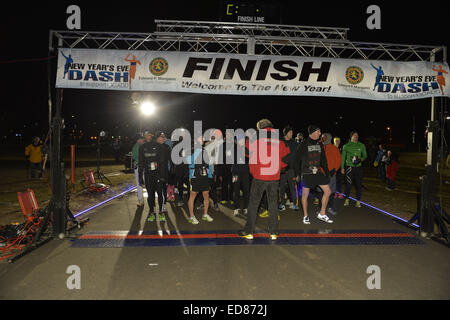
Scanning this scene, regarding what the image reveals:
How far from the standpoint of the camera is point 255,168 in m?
6.10

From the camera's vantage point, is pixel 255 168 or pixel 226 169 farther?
pixel 226 169

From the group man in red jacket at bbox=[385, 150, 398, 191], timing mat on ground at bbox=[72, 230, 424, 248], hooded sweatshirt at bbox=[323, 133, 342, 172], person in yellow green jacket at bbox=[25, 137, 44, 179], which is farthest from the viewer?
person in yellow green jacket at bbox=[25, 137, 44, 179]

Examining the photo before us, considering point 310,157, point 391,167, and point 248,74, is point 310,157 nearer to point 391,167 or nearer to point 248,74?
point 248,74

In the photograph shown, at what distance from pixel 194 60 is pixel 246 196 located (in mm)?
3421

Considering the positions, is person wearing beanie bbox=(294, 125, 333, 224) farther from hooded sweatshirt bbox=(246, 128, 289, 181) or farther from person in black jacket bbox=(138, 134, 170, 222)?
person in black jacket bbox=(138, 134, 170, 222)

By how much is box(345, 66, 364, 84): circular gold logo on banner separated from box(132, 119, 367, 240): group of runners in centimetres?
129

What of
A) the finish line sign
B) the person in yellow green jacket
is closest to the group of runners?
the finish line sign

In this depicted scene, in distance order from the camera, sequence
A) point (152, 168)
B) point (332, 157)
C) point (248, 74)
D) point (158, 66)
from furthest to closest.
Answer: point (332, 157) < point (152, 168) < point (248, 74) < point (158, 66)

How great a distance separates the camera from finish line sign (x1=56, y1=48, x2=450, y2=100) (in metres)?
6.75

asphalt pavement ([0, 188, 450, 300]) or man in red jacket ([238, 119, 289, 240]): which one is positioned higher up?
man in red jacket ([238, 119, 289, 240])

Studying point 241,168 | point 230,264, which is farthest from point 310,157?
point 230,264

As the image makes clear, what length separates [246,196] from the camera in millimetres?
7895

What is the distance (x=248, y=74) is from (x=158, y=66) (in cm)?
196

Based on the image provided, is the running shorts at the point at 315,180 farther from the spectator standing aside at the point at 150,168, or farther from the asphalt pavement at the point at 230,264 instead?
the spectator standing aside at the point at 150,168
